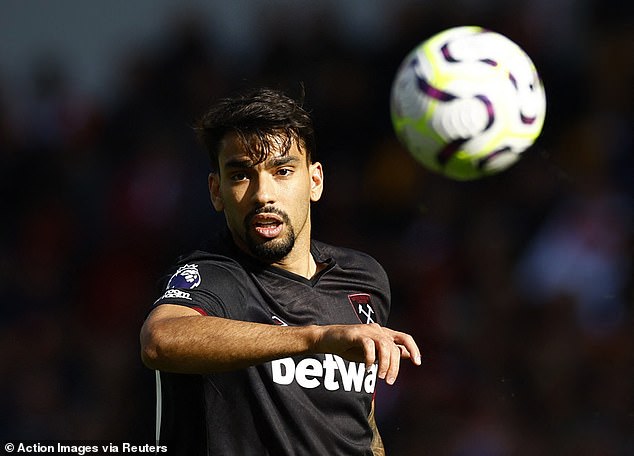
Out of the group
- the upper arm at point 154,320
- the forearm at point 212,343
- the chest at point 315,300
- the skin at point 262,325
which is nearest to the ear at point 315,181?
the skin at point 262,325

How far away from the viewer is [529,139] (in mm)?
5590

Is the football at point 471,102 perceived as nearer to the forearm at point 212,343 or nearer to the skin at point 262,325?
the skin at point 262,325

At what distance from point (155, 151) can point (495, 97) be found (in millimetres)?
3928

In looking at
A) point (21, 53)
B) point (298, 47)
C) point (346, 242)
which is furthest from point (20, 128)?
point (346, 242)

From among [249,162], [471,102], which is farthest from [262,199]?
[471,102]

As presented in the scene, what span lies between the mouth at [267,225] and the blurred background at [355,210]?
354cm

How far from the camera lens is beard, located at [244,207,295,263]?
410cm

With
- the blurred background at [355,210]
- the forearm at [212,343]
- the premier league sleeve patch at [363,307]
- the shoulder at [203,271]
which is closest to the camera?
the forearm at [212,343]

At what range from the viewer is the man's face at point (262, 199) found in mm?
4102

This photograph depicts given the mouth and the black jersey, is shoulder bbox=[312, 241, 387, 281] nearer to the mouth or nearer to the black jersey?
the black jersey

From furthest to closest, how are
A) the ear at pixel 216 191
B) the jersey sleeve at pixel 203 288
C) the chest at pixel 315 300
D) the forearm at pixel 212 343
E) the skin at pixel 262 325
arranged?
the ear at pixel 216 191
the chest at pixel 315 300
the jersey sleeve at pixel 203 288
the forearm at pixel 212 343
the skin at pixel 262 325

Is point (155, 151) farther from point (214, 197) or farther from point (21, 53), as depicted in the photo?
point (214, 197)

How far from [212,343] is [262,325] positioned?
15cm

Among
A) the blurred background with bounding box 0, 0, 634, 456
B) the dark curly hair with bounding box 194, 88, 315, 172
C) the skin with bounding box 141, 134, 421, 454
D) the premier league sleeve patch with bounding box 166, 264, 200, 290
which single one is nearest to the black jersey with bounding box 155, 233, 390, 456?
the premier league sleeve patch with bounding box 166, 264, 200, 290
